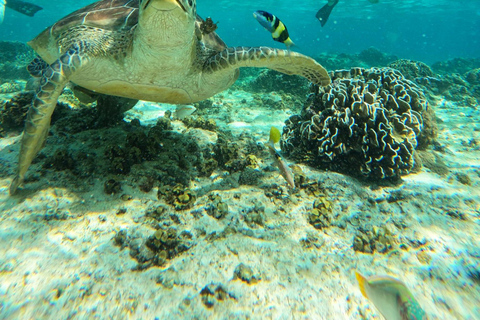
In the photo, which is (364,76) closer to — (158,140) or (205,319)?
(158,140)

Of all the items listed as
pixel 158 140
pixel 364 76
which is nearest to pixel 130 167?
pixel 158 140

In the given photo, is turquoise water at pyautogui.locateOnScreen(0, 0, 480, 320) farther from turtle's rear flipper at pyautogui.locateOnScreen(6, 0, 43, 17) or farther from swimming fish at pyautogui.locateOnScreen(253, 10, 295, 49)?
turtle's rear flipper at pyautogui.locateOnScreen(6, 0, 43, 17)

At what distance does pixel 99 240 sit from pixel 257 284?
172cm

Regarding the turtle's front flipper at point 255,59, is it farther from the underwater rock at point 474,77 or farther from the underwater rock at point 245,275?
the underwater rock at point 474,77

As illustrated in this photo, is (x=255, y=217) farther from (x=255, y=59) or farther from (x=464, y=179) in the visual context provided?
(x=464, y=179)

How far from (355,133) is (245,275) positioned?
334cm

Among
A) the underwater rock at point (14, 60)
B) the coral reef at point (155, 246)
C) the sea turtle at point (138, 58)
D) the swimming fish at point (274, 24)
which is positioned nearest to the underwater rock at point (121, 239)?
the coral reef at point (155, 246)

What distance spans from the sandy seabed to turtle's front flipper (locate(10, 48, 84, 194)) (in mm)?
463

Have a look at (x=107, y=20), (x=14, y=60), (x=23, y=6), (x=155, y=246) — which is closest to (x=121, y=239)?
→ (x=155, y=246)

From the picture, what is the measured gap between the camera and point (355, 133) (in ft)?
13.4

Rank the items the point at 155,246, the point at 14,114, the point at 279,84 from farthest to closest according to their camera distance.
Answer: the point at 279,84, the point at 14,114, the point at 155,246

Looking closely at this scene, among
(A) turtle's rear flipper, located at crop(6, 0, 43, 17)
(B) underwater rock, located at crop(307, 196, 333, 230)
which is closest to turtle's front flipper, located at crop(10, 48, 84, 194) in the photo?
(B) underwater rock, located at crop(307, 196, 333, 230)

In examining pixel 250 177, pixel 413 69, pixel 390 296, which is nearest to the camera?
pixel 390 296

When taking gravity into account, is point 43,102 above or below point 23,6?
below
